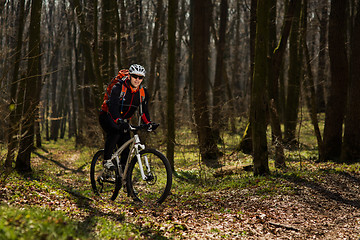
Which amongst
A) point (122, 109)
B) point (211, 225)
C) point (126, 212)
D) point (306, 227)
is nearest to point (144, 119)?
point (122, 109)

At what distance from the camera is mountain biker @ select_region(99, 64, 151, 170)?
6.61m

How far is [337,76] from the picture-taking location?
11758mm

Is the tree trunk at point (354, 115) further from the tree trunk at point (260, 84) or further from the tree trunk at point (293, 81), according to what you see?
the tree trunk at point (293, 81)

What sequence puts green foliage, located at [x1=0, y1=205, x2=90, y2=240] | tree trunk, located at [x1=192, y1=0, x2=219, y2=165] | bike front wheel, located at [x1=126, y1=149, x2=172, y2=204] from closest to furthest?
1. green foliage, located at [x1=0, y1=205, x2=90, y2=240]
2. bike front wheel, located at [x1=126, y1=149, x2=172, y2=204]
3. tree trunk, located at [x1=192, y1=0, x2=219, y2=165]

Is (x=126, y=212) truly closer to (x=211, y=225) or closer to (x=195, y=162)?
(x=211, y=225)

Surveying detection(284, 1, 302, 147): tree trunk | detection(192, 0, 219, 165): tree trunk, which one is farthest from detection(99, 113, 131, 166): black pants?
detection(284, 1, 302, 147): tree trunk

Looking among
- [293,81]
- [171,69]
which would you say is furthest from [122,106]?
[293,81]

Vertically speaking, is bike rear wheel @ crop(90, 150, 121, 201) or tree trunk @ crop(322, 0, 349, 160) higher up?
tree trunk @ crop(322, 0, 349, 160)

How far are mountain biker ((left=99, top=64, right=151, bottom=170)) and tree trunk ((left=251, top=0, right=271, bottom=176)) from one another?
3273 millimetres

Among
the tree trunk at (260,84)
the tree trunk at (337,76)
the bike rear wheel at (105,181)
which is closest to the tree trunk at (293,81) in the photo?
the tree trunk at (337,76)

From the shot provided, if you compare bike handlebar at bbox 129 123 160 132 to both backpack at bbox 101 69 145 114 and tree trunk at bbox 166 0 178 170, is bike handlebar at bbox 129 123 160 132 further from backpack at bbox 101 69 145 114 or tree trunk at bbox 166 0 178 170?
tree trunk at bbox 166 0 178 170

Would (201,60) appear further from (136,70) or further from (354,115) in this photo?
(136,70)

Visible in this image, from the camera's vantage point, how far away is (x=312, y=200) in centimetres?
741

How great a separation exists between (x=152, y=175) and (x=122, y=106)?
1454 millimetres
